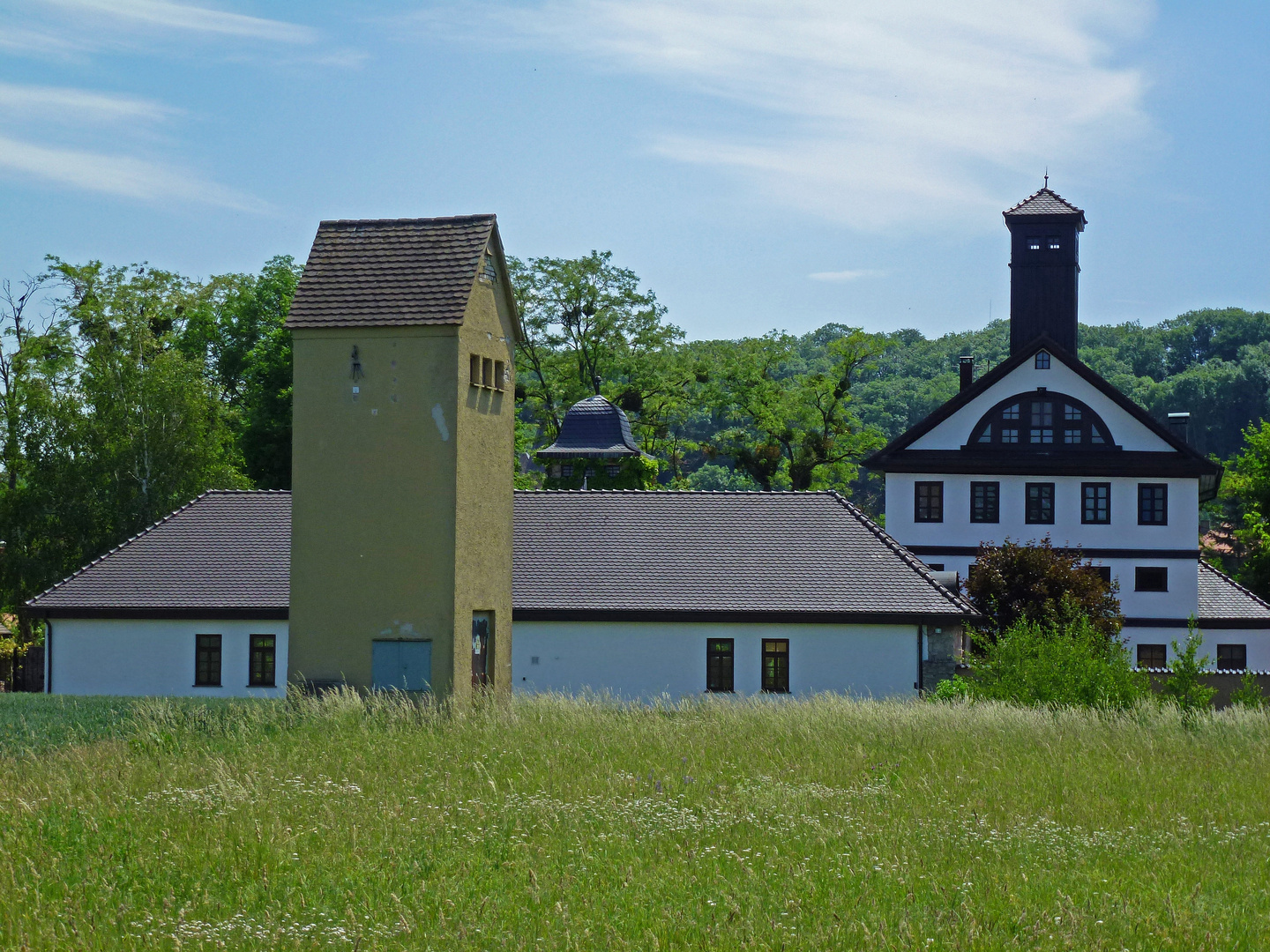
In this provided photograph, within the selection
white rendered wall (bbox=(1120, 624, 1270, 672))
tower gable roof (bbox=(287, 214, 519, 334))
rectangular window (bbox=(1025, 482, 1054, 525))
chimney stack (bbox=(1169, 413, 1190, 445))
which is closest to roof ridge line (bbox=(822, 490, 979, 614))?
tower gable roof (bbox=(287, 214, 519, 334))

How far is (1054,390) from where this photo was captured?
4772 centimetres

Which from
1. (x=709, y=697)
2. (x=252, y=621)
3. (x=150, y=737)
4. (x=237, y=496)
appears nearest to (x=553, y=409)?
(x=237, y=496)

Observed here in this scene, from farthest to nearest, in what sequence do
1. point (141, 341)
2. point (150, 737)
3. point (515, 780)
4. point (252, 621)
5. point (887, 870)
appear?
point (141, 341) < point (252, 621) < point (150, 737) < point (515, 780) < point (887, 870)

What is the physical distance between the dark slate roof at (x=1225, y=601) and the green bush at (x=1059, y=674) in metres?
25.1

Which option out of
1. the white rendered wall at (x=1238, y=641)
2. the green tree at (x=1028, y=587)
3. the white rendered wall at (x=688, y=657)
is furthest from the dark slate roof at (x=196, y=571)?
the white rendered wall at (x=1238, y=641)

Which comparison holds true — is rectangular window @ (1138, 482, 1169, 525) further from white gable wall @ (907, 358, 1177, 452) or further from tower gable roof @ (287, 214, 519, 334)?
tower gable roof @ (287, 214, 519, 334)

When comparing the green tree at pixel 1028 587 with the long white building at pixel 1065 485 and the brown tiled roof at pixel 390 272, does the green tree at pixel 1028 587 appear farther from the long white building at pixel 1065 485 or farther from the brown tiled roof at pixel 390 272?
the brown tiled roof at pixel 390 272

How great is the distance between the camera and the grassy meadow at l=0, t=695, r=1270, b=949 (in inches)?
329

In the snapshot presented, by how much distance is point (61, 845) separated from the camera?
10125 mm

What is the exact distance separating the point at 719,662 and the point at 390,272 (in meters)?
12.8

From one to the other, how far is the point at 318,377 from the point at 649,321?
135 feet

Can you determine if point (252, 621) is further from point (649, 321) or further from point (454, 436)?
point (649, 321)

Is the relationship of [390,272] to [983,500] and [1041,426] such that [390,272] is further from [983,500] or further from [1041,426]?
[1041,426]

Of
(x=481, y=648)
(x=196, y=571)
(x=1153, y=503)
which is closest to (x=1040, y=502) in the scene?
(x=1153, y=503)
